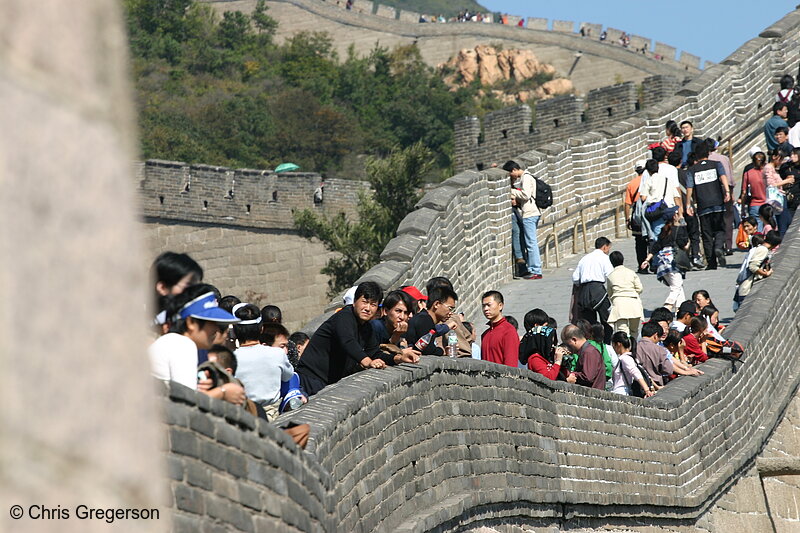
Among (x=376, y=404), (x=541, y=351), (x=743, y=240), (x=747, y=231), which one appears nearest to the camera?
(x=376, y=404)

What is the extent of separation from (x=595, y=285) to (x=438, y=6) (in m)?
133

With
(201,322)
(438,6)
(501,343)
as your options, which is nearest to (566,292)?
(501,343)

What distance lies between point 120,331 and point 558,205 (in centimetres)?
1839

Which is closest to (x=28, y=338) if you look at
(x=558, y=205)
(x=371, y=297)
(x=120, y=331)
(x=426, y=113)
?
(x=120, y=331)

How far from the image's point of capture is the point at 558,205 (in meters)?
19.8

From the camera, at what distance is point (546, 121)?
3825 cm

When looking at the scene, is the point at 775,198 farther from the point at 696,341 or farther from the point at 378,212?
the point at 378,212

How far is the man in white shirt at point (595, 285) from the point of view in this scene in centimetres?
1273

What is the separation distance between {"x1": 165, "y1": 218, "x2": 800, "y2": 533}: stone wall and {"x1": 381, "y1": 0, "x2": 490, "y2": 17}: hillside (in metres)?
122

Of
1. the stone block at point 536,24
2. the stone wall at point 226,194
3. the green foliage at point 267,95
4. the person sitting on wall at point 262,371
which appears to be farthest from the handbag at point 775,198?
the stone block at point 536,24

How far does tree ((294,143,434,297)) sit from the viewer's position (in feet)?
108

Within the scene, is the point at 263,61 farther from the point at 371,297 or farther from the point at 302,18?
the point at 371,297

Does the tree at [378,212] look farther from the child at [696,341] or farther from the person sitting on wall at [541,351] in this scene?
the person sitting on wall at [541,351]

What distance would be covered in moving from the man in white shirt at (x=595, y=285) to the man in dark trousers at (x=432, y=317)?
3872mm
